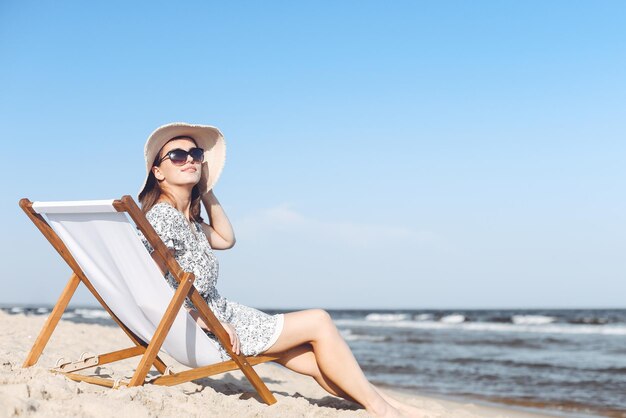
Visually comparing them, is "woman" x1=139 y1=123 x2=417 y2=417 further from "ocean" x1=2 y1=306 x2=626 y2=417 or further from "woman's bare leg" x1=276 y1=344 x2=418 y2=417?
"ocean" x1=2 y1=306 x2=626 y2=417

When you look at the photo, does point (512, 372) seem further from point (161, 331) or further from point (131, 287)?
point (161, 331)

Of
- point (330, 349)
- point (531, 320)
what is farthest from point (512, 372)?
point (531, 320)

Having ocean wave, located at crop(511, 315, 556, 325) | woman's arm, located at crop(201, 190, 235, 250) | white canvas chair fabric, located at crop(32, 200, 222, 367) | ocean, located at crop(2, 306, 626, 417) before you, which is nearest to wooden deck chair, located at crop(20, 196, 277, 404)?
white canvas chair fabric, located at crop(32, 200, 222, 367)

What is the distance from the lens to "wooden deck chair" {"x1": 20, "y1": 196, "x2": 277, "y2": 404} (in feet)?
9.86

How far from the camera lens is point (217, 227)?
3.96 metres

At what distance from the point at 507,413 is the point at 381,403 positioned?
2.15 meters

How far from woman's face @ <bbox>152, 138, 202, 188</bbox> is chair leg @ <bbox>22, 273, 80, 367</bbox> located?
708 millimetres

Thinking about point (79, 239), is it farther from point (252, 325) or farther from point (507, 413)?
point (507, 413)

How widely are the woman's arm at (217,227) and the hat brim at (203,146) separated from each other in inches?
3.6

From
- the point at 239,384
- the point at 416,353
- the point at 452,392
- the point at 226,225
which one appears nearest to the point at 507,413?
the point at 452,392

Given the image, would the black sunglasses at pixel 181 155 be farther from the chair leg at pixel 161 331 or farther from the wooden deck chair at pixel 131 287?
the chair leg at pixel 161 331

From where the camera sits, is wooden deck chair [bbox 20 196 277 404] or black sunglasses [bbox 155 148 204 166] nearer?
wooden deck chair [bbox 20 196 277 404]

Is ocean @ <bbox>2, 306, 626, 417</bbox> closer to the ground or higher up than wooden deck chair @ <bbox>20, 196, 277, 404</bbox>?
closer to the ground

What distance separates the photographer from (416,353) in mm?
11375
